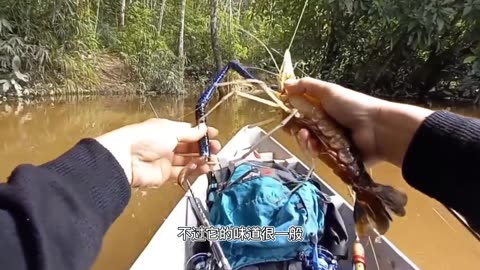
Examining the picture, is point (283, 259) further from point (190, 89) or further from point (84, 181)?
point (190, 89)

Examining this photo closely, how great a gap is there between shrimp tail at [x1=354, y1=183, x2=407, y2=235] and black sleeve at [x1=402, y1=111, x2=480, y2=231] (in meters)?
0.22

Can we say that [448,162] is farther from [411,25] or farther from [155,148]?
[411,25]

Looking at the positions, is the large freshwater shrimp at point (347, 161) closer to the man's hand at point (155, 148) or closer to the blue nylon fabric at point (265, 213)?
the man's hand at point (155, 148)

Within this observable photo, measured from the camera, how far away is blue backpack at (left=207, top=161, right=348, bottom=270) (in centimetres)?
183

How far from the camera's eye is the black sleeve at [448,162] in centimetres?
74

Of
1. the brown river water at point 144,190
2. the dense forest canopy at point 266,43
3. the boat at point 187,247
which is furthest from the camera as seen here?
the dense forest canopy at point 266,43

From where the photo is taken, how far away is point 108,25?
932 cm

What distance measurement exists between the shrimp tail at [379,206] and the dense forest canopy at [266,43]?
5.55 m

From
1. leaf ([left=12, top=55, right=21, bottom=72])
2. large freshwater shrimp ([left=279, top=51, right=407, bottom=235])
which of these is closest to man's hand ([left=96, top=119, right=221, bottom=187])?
large freshwater shrimp ([left=279, top=51, right=407, bottom=235])

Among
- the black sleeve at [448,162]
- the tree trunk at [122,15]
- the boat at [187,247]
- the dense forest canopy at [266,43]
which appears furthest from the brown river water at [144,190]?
the tree trunk at [122,15]

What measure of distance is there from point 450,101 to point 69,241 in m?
7.12

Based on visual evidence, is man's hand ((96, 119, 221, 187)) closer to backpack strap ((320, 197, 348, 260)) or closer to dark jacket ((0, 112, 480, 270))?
dark jacket ((0, 112, 480, 270))

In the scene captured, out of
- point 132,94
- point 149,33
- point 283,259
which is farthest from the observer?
point 149,33

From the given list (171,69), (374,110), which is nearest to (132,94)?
(171,69)
